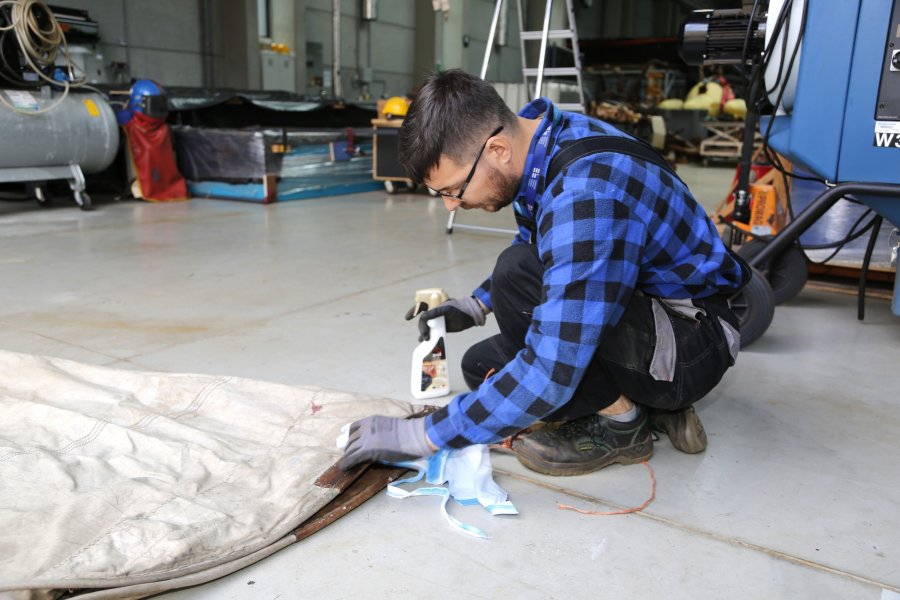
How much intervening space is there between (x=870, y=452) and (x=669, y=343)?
2.28 ft

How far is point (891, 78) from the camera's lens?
1821 mm

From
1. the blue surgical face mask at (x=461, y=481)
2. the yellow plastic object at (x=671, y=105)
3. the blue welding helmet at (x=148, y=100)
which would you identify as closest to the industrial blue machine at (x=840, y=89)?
the blue surgical face mask at (x=461, y=481)

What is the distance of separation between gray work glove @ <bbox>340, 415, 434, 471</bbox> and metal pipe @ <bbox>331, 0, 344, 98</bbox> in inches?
397

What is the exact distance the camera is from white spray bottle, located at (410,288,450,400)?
1850 millimetres

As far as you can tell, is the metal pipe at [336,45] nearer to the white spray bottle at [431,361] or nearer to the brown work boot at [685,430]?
the white spray bottle at [431,361]

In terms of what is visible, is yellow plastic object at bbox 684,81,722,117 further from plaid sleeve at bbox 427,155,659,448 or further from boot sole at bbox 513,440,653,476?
plaid sleeve at bbox 427,155,659,448

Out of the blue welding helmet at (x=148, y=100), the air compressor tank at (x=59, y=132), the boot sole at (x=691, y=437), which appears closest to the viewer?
the boot sole at (x=691, y=437)

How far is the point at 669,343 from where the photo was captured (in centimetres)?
140

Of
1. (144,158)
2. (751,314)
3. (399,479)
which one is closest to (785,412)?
(751,314)

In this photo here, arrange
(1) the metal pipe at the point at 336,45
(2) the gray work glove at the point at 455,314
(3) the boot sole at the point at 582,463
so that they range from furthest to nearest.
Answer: (1) the metal pipe at the point at 336,45 → (2) the gray work glove at the point at 455,314 → (3) the boot sole at the point at 582,463

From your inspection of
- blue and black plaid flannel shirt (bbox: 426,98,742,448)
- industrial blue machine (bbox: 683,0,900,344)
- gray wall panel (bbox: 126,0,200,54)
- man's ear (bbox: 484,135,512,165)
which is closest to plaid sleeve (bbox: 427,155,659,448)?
blue and black plaid flannel shirt (bbox: 426,98,742,448)

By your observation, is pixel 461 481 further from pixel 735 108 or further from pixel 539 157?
pixel 735 108

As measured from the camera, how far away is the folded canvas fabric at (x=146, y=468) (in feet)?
3.73

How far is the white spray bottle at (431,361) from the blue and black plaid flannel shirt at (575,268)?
0.56 m
